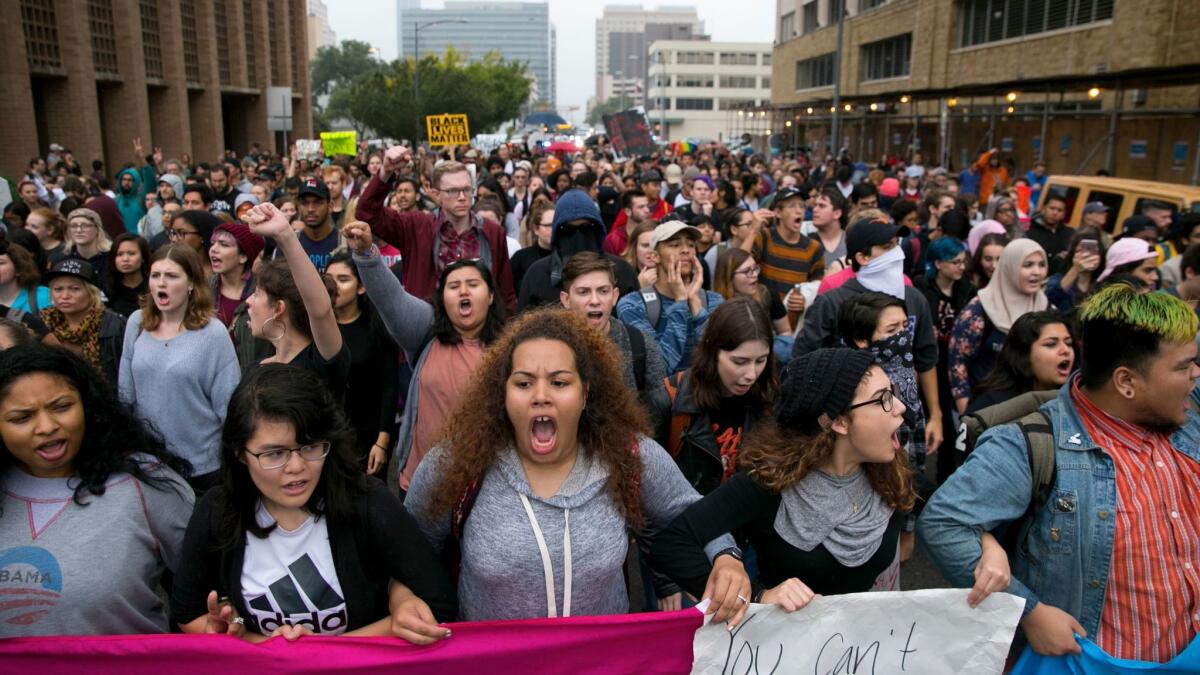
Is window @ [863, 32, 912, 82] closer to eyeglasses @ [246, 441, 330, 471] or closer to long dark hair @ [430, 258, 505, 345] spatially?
long dark hair @ [430, 258, 505, 345]

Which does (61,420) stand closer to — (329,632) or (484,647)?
(329,632)

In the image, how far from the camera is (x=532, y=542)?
2.58 m

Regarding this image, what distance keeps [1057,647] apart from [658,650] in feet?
3.77

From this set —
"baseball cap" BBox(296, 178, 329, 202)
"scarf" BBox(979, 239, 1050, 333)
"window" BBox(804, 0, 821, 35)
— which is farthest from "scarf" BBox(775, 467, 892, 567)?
"window" BBox(804, 0, 821, 35)

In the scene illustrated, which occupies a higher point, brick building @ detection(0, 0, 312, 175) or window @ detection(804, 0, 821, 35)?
window @ detection(804, 0, 821, 35)

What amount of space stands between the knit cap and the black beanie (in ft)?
14.3

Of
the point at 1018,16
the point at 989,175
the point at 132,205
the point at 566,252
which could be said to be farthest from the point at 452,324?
the point at 1018,16

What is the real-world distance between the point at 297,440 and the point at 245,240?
3.96 m

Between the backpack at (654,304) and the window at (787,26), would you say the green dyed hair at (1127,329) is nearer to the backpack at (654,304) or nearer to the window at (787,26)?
the backpack at (654,304)

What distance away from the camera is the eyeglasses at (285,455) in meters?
2.52

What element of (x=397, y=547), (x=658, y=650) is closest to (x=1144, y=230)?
(x=658, y=650)

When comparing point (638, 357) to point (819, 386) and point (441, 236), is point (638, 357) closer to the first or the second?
point (819, 386)

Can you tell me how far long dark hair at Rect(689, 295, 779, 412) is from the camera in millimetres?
3539

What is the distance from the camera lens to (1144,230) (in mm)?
7715
